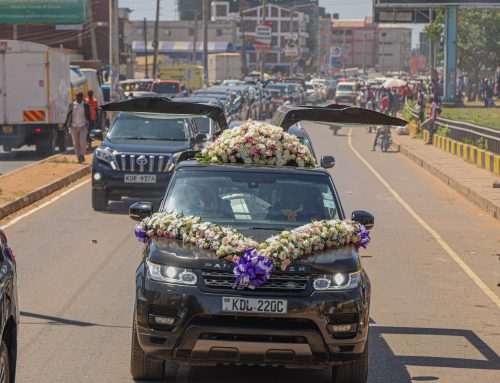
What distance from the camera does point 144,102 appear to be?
1195cm

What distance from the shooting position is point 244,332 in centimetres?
771

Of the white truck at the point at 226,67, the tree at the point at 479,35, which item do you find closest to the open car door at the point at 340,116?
the tree at the point at 479,35

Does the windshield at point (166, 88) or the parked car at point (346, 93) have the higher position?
the windshield at point (166, 88)

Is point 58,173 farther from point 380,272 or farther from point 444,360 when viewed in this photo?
point 444,360

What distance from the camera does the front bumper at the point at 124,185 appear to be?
64.6 ft

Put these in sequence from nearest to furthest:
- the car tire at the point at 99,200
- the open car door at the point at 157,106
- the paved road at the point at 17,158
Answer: the open car door at the point at 157,106 → the car tire at the point at 99,200 → the paved road at the point at 17,158


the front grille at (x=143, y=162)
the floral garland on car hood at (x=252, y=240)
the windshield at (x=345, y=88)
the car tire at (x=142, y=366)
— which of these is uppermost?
the floral garland on car hood at (x=252, y=240)

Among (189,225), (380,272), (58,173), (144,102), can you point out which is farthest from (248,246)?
(58,173)

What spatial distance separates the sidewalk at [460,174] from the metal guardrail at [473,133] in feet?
2.22

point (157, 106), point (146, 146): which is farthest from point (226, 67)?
point (157, 106)

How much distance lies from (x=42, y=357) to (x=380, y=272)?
569cm

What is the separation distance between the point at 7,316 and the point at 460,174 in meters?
22.7

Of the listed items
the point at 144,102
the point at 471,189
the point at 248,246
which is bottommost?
the point at 471,189

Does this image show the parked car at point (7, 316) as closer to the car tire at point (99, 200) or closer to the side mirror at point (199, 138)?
the car tire at point (99, 200)
